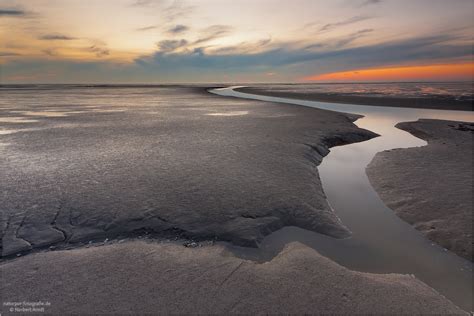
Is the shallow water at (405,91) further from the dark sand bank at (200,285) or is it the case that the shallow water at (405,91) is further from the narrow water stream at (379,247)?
the dark sand bank at (200,285)

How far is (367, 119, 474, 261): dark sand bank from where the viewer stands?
17.8 feet

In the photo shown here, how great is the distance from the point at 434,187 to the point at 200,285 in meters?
6.73

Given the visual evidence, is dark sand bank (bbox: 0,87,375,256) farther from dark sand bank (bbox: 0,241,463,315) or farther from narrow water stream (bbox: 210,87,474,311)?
dark sand bank (bbox: 0,241,463,315)

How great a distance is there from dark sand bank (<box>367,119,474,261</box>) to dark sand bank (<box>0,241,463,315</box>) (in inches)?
83.9

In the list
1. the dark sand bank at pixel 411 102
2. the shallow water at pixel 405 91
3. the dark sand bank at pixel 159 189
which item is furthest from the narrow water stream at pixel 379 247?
the shallow water at pixel 405 91

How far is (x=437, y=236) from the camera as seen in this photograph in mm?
5277

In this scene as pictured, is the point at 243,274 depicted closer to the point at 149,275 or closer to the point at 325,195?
the point at 149,275

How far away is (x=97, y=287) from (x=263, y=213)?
10.1 ft

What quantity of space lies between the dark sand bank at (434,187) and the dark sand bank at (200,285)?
2131mm

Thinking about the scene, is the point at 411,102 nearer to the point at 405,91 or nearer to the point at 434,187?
the point at 434,187

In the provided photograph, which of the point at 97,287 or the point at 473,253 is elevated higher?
the point at 97,287

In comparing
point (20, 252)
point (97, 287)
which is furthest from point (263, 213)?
point (20, 252)

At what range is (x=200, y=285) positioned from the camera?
11.8ft

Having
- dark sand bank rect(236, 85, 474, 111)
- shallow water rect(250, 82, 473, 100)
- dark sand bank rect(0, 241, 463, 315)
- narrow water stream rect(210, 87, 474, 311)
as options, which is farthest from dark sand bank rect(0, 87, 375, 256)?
shallow water rect(250, 82, 473, 100)
